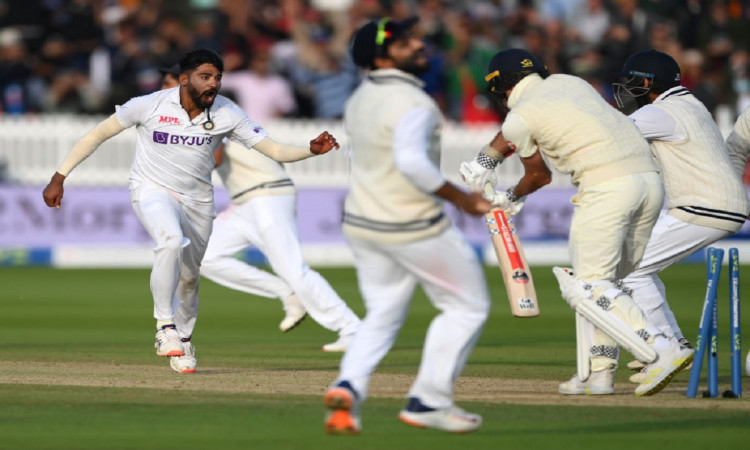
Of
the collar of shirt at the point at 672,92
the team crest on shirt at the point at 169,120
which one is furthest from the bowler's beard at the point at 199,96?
the collar of shirt at the point at 672,92

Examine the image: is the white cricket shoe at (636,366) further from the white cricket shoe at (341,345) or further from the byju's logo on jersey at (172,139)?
the byju's logo on jersey at (172,139)

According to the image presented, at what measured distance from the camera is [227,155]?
10.8 m

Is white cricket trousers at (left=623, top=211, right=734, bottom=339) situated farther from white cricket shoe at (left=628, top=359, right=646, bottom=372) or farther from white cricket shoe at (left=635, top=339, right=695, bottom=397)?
white cricket shoe at (left=635, top=339, right=695, bottom=397)

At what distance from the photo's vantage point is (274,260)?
10.6 meters

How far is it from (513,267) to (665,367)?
1116mm

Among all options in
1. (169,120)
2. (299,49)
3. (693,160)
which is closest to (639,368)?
(693,160)

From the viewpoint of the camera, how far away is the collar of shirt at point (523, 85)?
8.05 metres

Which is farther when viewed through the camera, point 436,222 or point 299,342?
point 299,342

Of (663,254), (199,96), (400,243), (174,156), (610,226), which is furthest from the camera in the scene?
(174,156)

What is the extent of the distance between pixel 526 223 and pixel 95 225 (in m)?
5.75

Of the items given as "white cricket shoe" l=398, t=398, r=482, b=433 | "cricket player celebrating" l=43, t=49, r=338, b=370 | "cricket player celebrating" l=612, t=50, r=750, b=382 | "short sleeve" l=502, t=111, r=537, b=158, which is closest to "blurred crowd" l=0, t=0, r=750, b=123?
"cricket player celebrating" l=43, t=49, r=338, b=370

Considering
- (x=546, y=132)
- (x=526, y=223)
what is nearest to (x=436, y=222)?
(x=546, y=132)

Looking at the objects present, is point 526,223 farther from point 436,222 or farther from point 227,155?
point 436,222

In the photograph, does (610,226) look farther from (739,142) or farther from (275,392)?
A: (275,392)
